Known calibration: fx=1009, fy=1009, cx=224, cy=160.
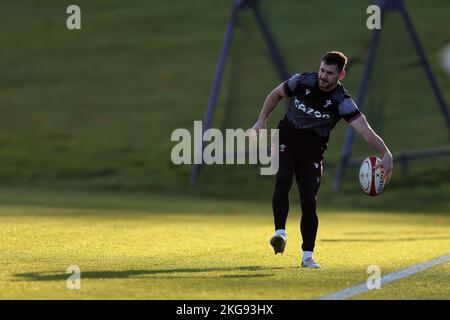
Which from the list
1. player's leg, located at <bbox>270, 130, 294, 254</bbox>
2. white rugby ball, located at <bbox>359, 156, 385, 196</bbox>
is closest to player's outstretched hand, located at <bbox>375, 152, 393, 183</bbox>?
white rugby ball, located at <bbox>359, 156, 385, 196</bbox>

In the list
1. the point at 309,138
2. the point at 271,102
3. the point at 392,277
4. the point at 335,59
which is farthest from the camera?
the point at 271,102

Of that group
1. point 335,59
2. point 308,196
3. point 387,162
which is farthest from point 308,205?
point 335,59

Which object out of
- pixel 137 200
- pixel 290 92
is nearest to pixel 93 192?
pixel 137 200

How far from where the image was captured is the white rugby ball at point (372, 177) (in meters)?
9.59

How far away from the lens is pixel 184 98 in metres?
35.4

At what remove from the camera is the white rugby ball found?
377 inches

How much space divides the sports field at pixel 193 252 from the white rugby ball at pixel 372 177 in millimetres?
731

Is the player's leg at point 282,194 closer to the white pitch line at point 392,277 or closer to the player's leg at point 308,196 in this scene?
the player's leg at point 308,196

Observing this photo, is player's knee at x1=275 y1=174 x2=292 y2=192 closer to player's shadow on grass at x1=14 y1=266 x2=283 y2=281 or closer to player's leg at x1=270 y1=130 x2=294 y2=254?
player's leg at x1=270 y1=130 x2=294 y2=254

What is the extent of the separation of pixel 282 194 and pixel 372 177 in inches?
36.2

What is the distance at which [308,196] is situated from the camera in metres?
9.45

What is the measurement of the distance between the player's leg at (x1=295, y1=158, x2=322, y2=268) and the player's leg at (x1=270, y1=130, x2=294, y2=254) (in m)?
0.13

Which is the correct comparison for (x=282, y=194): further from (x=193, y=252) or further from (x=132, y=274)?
(x=132, y=274)
